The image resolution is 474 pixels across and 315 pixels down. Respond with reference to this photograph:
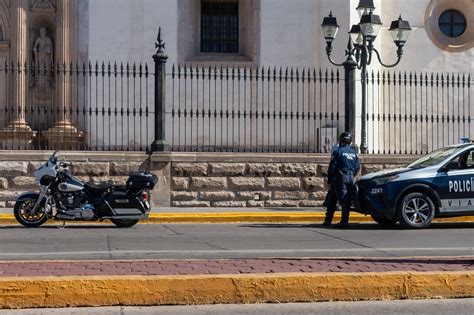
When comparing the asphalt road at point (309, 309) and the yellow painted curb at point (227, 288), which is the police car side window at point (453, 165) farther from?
the asphalt road at point (309, 309)

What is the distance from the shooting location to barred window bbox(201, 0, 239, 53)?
2480 cm

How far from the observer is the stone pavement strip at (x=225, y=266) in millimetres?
8016

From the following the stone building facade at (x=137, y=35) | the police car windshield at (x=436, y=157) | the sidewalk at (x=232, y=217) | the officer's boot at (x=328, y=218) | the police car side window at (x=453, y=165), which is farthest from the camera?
the stone building facade at (x=137, y=35)

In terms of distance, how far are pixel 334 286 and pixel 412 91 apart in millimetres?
16344

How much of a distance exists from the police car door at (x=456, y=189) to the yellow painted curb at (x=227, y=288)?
7162 mm

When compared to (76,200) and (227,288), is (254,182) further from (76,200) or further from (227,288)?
→ (227,288)

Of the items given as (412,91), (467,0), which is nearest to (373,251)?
(412,91)

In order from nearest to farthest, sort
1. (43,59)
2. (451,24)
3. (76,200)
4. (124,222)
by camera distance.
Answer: (76,200)
(124,222)
(43,59)
(451,24)

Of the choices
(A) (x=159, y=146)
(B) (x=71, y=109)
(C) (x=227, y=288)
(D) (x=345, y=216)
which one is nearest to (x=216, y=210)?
(A) (x=159, y=146)

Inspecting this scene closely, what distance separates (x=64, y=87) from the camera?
22.9 meters

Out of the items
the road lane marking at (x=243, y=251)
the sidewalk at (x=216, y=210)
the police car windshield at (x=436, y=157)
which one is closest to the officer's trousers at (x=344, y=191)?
the police car windshield at (x=436, y=157)

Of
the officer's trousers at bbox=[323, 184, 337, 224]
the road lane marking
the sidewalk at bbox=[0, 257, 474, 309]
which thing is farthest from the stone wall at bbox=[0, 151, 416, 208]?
the sidewalk at bbox=[0, 257, 474, 309]

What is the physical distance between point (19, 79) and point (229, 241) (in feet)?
41.0

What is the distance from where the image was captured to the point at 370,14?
18.6m
